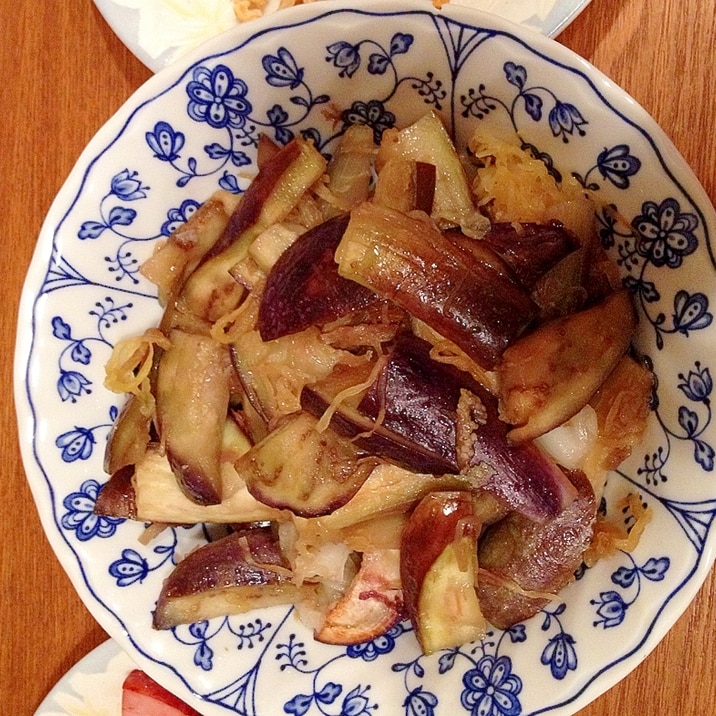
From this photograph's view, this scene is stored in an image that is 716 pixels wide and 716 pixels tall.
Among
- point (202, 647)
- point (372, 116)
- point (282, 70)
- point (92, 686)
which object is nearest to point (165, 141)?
point (282, 70)

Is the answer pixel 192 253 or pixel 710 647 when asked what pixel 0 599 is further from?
pixel 710 647

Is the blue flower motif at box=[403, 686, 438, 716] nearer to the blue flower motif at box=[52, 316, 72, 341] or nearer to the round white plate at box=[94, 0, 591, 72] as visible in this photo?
the blue flower motif at box=[52, 316, 72, 341]

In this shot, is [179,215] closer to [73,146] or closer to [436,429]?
[73,146]

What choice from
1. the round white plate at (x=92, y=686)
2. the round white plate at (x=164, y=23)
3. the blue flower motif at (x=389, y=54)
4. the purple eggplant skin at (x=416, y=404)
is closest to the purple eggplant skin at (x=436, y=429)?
the purple eggplant skin at (x=416, y=404)

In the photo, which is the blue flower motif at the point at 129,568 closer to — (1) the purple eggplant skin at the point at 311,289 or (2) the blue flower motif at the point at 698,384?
(1) the purple eggplant skin at the point at 311,289

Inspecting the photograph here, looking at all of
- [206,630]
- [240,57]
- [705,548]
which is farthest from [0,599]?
[705,548]

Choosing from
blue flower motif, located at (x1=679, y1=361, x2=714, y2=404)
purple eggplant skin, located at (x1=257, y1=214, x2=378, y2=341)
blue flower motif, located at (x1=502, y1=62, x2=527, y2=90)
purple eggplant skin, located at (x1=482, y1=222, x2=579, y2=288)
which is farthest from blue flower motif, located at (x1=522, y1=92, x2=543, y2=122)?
blue flower motif, located at (x1=679, y1=361, x2=714, y2=404)
